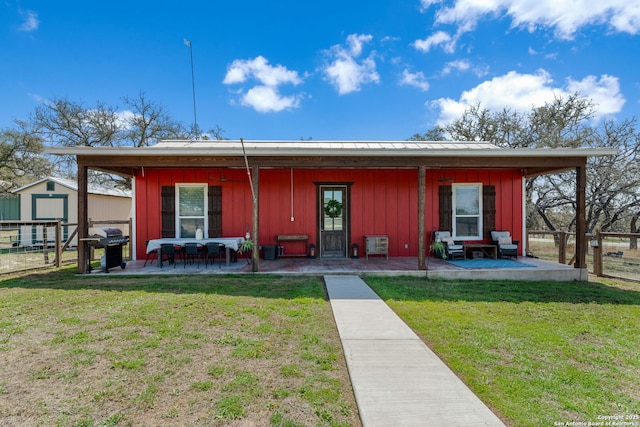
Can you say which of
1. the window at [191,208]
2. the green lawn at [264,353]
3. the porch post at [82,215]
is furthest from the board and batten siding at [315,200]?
the green lawn at [264,353]

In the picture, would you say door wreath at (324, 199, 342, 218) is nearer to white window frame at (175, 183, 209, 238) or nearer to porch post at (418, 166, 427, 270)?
porch post at (418, 166, 427, 270)

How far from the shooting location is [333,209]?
7.95 metres

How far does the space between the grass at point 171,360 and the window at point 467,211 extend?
5.39 m

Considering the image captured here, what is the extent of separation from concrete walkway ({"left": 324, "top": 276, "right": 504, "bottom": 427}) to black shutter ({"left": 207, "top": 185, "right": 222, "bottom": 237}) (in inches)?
204

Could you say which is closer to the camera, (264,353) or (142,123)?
(264,353)

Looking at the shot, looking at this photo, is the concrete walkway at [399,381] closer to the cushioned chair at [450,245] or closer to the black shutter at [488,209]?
the cushioned chair at [450,245]

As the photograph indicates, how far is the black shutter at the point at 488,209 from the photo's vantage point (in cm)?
802

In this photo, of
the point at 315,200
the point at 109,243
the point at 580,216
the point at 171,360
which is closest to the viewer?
the point at 171,360

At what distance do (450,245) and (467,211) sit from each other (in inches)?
54.1

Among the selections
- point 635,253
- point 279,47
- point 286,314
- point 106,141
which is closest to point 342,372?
point 286,314

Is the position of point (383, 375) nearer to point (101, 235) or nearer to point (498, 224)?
point (101, 235)

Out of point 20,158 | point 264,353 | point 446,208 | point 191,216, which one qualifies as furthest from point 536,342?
point 20,158

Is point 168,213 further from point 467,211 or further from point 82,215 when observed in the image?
point 467,211

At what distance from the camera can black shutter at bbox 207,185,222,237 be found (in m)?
7.73
